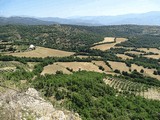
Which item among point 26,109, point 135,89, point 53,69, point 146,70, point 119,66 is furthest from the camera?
point 119,66

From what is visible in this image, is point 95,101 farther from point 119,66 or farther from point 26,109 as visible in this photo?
point 119,66

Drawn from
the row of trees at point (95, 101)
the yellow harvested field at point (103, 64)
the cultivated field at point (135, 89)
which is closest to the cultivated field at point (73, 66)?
the yellow harvested field at point (103, 64)

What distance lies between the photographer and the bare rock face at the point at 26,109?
4609cm

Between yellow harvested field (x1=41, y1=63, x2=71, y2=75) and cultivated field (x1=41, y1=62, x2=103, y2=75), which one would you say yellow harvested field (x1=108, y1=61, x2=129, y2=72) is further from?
yellow harvested field (x1=41, y1=63, x2=71, y2=75)

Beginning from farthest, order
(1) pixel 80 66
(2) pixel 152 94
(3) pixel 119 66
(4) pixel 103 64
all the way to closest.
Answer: (3) pixel 119 66 < (4) pixel 103 64 < (1) pixel 80 66 < (2) pixel 152 94

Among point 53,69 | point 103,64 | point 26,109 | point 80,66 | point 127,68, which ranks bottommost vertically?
point 127,68

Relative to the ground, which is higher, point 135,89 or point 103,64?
point 135,89

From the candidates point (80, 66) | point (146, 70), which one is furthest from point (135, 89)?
point (146, 70)

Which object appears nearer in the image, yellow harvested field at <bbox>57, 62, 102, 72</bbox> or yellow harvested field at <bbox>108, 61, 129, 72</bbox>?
yellow harvested field at <bbox>57, 62, 102, 72</bbox>

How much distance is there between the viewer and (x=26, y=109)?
158 feet

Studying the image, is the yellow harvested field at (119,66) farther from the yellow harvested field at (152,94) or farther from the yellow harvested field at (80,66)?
the yellow harvested field at (152,94)

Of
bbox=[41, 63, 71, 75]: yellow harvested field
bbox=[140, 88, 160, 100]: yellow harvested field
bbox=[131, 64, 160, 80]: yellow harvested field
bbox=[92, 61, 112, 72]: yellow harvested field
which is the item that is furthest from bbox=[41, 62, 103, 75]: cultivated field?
bbox=[140, 88, 160, 100]: yellow harvested field

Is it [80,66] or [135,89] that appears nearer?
[135,89]

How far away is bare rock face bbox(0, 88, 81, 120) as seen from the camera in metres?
46.1
